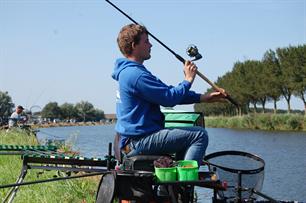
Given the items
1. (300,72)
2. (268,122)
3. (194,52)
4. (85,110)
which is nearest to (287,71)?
(300,72)

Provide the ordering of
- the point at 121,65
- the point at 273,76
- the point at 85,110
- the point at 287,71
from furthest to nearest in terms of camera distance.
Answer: the point at 85,110 < the point at 273,76 < the point at 287,71 < the point at 121,65

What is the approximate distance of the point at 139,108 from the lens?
4.25m

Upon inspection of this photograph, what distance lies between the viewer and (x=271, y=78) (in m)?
52.9

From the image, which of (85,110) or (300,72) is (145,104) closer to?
(300,72)

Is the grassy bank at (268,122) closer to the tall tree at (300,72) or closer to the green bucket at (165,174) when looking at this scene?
the tall tree at (300,72)

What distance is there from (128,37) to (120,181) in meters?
1.24

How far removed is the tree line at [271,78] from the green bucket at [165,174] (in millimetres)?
40695

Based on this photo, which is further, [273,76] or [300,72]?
[273,76]

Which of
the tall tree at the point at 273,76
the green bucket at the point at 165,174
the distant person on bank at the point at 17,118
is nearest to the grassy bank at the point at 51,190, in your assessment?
the green bucket at the point at 165,174

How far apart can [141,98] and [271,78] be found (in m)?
50.3

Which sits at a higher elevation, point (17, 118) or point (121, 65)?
point (121, 65)

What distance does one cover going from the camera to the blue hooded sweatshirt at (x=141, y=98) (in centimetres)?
415

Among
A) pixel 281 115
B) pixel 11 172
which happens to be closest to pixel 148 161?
pixel 11 172

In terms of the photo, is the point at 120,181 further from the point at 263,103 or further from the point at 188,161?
the point at 263,103
